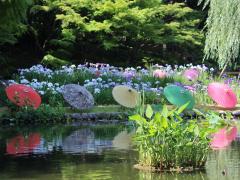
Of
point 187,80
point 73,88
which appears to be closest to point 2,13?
point 73,88

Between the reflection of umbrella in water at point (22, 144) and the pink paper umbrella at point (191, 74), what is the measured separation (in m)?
9.60

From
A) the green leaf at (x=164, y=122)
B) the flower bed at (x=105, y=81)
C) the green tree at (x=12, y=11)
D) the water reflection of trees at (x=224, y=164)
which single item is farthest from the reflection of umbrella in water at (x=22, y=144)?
the flower bed at (x=105, y=81)

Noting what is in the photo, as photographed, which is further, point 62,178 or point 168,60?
point 168,60

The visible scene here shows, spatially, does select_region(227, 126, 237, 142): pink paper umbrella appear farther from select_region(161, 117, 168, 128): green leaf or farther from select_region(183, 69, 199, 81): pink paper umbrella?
select_region(183, 69, 199, 81): pink paper umbrella

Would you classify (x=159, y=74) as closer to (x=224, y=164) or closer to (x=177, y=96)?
(x=177, y=96)

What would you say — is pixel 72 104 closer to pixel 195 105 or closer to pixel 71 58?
pixel 195 105

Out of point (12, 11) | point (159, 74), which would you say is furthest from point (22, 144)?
point (159, 74)

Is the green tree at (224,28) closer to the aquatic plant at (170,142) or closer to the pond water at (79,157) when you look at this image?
the pond water at (79,157)

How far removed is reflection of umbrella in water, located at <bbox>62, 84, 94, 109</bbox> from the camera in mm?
18359

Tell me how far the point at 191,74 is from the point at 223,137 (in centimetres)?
932

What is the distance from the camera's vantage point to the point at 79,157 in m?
10.5

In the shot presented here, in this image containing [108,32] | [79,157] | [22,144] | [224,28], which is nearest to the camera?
[79,157]

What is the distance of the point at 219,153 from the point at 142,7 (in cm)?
1807

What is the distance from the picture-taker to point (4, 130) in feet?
50.1
